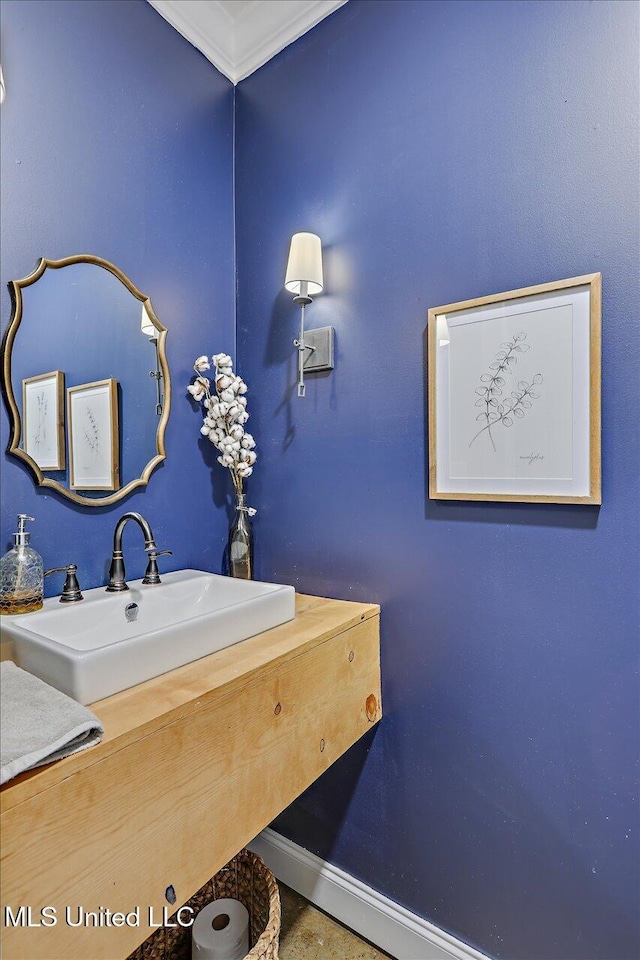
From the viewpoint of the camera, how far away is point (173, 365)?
1517 mm

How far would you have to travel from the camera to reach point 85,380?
1.28 meters

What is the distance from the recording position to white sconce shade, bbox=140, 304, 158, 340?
1415 mm

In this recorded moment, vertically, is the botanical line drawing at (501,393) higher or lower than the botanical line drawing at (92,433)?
higher

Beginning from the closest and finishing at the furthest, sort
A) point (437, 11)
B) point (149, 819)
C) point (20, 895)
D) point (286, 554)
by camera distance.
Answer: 1. point (20, 895)
2. point (149, 819)
3. point (437, 11)
4. point (286, 554)

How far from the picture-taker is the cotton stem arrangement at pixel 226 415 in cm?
156

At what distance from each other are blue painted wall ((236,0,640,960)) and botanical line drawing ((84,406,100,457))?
52cm

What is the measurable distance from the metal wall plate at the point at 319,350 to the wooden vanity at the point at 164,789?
737 millimetres

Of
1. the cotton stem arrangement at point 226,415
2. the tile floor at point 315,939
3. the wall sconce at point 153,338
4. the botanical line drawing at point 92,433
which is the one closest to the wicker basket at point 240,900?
the tile floor at point 315,939

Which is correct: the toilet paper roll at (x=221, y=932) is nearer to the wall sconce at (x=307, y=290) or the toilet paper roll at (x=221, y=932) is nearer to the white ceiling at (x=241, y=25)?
the wall sconce at (x=307, y=290)

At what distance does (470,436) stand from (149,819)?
97cm

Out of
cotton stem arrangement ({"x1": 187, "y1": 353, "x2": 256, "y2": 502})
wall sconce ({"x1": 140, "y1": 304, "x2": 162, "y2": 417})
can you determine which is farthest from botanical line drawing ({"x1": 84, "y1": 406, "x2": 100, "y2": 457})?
cotton stem arrangement ({"x1": 187, "y1": 353, "x2": 256, "y2": 502})

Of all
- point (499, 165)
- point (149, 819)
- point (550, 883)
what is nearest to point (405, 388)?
point (499, 165)

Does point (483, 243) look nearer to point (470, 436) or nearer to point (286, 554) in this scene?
point (470, 436)

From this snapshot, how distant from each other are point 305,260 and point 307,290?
0.08m
